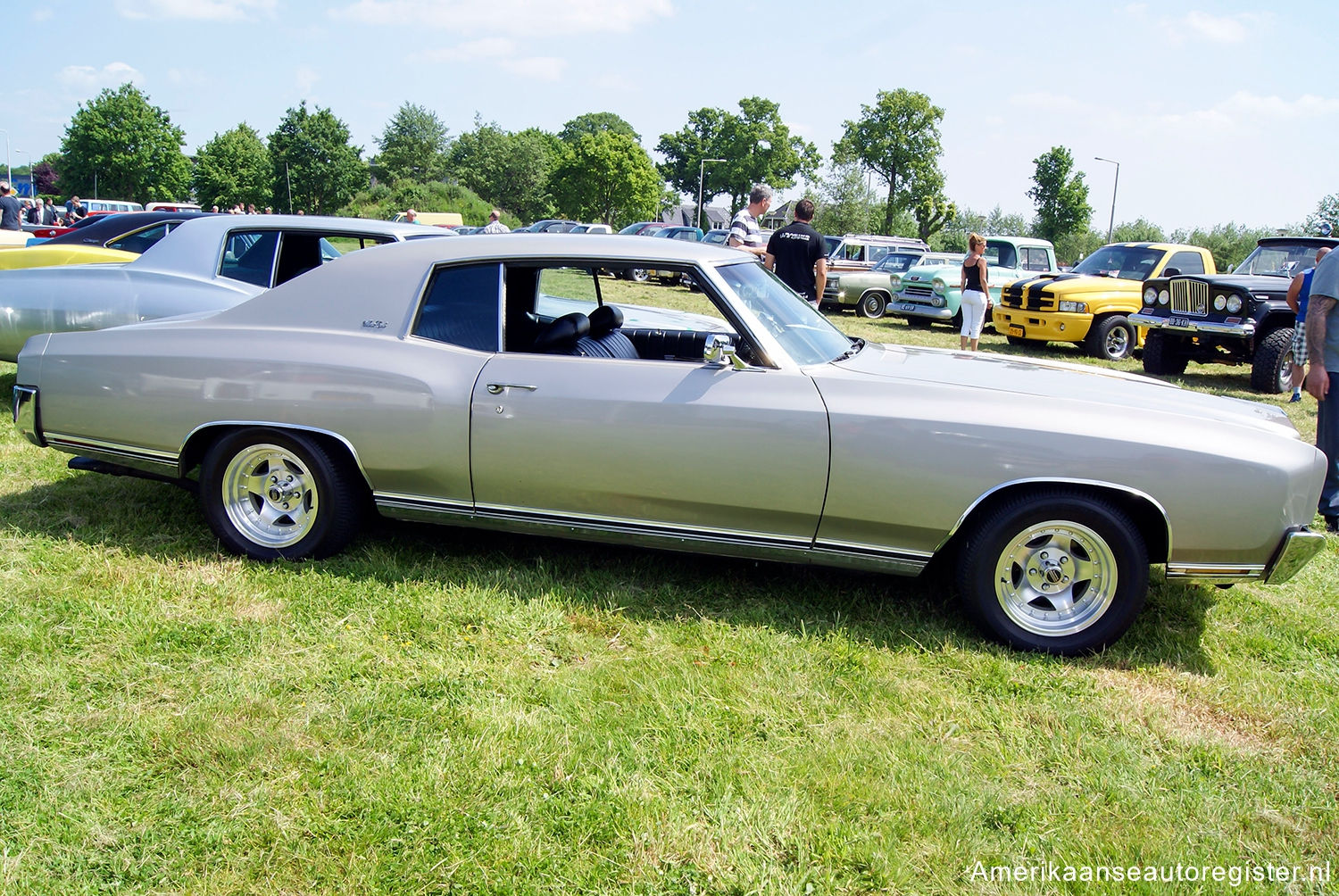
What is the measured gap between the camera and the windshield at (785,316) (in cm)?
370

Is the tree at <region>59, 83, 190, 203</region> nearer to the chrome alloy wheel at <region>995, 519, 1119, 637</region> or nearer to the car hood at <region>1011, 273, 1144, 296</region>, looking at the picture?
the car hood at <region>1011, 273, 1144, 296</region>

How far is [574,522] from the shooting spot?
3.74 meters

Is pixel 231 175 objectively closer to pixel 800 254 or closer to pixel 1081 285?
pixel 1081 285

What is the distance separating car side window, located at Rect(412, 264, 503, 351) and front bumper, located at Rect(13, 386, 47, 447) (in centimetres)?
183

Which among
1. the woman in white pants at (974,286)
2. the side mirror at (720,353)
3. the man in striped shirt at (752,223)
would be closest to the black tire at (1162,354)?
the woman in white pants at (974,286)

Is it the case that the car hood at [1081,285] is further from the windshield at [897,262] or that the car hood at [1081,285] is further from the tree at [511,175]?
the tree at [511,175]

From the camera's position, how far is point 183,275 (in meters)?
6.12

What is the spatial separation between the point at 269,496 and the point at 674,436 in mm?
1894

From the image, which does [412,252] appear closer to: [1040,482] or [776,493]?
[776,493]

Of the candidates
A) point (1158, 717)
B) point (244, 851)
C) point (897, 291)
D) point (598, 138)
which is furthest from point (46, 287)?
point (598, 138)

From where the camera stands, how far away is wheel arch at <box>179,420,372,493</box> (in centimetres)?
384

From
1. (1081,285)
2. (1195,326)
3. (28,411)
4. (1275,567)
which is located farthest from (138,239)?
(1081,285)

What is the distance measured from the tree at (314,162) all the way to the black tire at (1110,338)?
6163 cm

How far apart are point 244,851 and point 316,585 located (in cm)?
159
